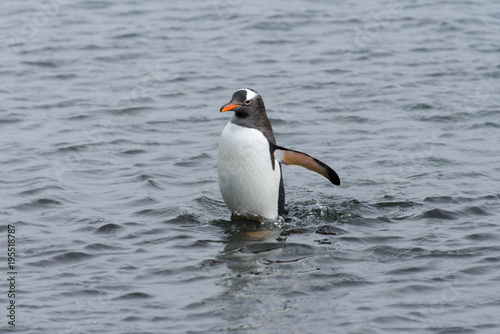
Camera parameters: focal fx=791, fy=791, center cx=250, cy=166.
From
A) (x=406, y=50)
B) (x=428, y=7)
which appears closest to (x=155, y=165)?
(x=406, y=50)

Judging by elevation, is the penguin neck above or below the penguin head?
below

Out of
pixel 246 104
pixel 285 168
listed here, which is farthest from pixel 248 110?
pixel 285 168

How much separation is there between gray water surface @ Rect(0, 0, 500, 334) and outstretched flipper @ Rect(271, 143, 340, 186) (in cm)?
57

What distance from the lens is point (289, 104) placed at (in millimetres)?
12492

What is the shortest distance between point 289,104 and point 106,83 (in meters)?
3.26

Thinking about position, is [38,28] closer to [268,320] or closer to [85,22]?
[85,22]

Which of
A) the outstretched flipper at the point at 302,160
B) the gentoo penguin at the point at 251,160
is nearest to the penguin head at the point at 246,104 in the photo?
the gentoo penguin at the point at 251,160

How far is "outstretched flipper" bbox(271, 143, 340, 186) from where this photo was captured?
755cm

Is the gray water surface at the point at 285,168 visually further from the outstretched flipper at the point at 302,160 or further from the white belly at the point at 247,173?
the outstretched flipper at the point at 302,160

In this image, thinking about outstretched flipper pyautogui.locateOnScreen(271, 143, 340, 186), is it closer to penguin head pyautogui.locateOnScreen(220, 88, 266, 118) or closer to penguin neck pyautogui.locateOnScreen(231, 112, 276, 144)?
penguin neck pyautogui.locateOnScreen(231, 112, 276, 144)

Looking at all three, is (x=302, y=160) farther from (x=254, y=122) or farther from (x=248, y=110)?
(x=248, y=110)

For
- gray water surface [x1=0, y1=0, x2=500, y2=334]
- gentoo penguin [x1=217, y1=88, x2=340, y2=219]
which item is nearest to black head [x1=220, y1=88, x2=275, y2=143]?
gentoo penguin [x1=217, y1=88, x2=340, y2=219]

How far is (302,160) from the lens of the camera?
25.0 ft

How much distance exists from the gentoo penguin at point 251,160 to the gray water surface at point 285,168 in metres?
0.30
